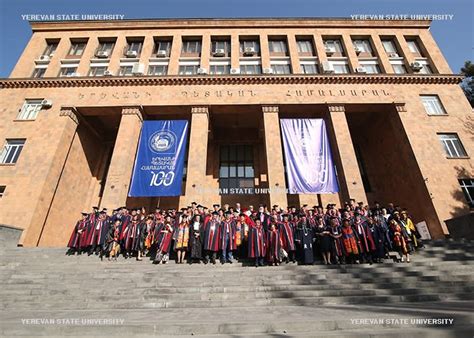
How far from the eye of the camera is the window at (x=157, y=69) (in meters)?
19.8

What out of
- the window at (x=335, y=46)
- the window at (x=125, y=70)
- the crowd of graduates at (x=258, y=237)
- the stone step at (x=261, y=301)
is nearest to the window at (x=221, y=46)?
the window at (x=125, y=70)

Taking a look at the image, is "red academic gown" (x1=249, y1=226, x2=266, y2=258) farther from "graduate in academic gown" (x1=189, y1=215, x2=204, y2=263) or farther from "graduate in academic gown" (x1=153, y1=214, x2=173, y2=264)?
"graduate in academic gown" (x1=153, y1=214, x2=173, y2=264)

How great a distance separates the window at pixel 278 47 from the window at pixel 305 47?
47.4 inches

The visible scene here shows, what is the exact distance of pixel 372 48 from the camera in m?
20.8

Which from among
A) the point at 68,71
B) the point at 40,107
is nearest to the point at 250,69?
the point at 68,71

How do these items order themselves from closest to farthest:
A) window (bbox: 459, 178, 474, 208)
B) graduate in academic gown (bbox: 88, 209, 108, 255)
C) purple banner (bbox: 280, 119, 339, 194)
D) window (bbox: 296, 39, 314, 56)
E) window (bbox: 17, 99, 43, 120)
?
graduate in academic gown (bbox: 88, 209, 108, 255) < purple banner (bbox: 280, 119, 339, 194) < window (bbox: 459, 178, 474, 208) < window (bbox: 17, 99, 43, 120) < window (bbox: 296, 39, 314, 56)

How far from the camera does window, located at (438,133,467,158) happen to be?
53.0ft

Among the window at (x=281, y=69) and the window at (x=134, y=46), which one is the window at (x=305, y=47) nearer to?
the window at (x=281, y=69)

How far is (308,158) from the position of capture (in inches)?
582

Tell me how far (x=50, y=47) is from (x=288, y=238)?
83.2 feet

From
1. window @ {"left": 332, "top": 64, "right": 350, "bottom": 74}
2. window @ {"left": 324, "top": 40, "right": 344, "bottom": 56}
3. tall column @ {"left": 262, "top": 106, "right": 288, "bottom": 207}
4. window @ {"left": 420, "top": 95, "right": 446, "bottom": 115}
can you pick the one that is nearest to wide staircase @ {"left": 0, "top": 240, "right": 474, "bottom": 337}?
tall column @ {"left": 262, "top": 106, "right": 288, "bottom": 207}

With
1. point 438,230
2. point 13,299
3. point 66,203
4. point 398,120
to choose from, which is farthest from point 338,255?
point 66,203

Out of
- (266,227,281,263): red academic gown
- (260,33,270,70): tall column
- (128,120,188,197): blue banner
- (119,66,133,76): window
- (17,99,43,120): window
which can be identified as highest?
(260,33,270,70): tall column

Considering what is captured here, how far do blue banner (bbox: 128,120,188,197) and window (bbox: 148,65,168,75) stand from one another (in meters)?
5.99
